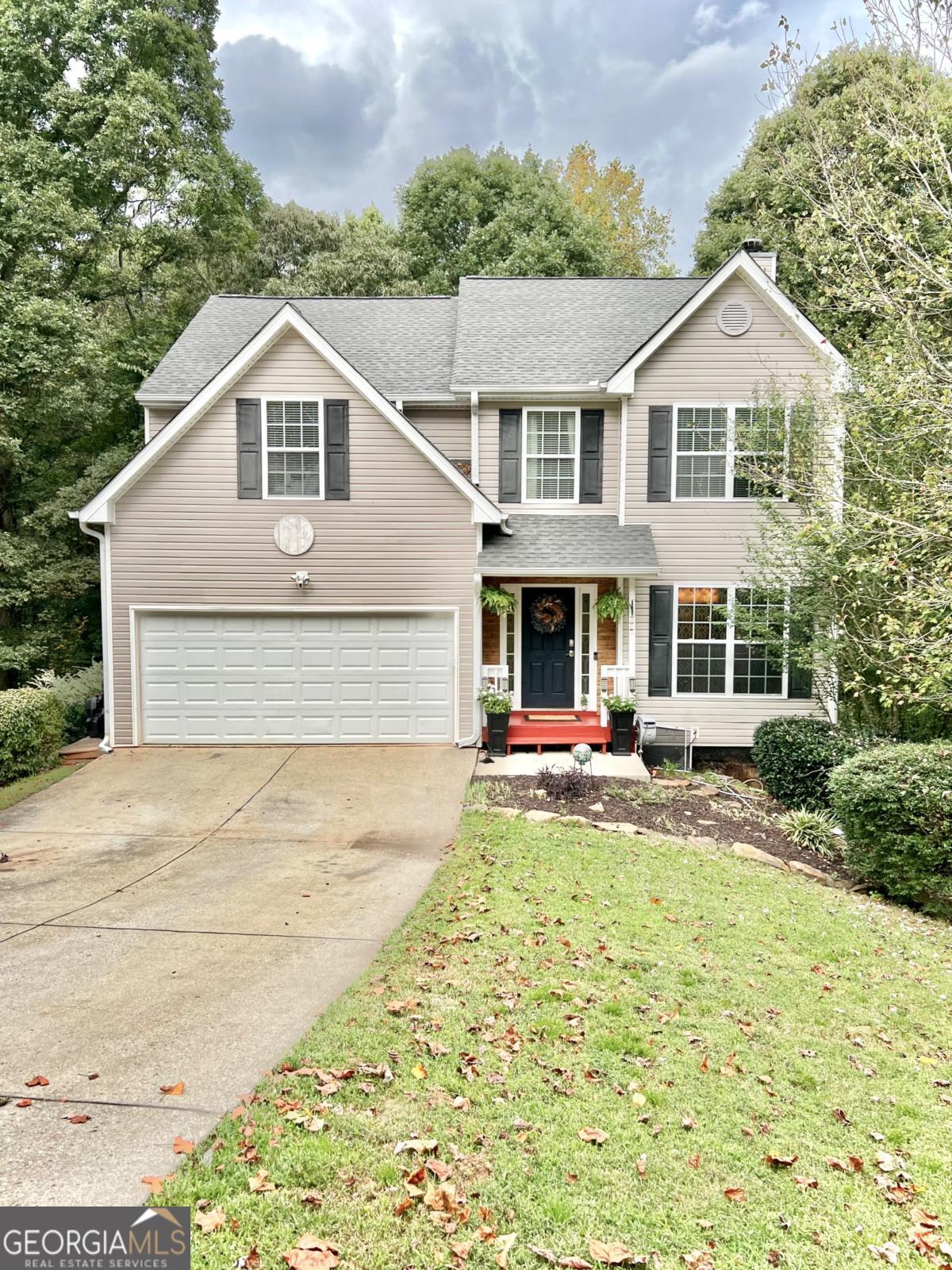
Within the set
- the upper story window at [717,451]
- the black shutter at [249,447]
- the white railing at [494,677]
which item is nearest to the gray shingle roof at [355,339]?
the black shutter at [249,447]

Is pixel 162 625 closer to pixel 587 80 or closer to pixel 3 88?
pixel 3 88

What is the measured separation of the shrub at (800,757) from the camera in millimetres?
10078

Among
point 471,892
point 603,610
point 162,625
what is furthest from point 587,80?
point 471,892

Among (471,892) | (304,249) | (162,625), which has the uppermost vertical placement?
(304,249)

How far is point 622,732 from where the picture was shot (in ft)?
39.0

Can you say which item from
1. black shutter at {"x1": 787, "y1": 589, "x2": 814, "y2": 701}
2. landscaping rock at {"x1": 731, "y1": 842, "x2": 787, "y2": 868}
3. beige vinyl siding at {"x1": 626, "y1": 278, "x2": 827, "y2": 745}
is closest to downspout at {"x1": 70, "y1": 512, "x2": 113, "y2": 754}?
beige vinyl siding at {"x1": 626, "y1": 278, "x2": 827, "y2": 745}

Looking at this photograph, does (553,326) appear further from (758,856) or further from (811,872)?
(811,872)

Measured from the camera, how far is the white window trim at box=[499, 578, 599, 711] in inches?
510

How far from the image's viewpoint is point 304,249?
27.2 metres

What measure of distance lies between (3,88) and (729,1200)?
2056 centimetres

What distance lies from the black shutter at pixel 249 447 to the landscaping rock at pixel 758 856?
28.8 ft

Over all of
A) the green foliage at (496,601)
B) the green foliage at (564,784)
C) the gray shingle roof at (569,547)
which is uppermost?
the gray shingle roof at (569,547)

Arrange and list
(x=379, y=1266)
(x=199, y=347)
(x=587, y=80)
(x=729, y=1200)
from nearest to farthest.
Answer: (x=379, y=1266), (x=729, y=1200), (x=199, y=347), (x=587, y=80)

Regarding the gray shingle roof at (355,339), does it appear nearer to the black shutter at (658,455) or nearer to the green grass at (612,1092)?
the black shutter at (658,455)
